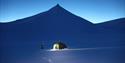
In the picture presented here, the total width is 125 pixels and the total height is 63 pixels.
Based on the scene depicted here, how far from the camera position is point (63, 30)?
14.2 meters

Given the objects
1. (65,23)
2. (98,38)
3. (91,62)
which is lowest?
(91,62)

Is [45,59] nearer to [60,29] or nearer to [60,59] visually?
[60,59]

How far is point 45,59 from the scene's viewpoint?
20.0ft

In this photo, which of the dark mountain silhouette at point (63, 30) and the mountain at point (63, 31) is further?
the dark mountain silhouette at point (63, 30)

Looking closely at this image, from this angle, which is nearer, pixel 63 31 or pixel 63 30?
pixel 63 31

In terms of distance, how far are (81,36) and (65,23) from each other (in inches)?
77.0

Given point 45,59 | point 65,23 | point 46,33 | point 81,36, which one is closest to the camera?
point 45,59

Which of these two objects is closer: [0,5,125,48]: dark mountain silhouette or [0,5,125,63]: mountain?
[0,5,125,63]: mountain

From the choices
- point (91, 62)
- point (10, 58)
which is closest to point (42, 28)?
point (10, 58)

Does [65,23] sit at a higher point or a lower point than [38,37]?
higher

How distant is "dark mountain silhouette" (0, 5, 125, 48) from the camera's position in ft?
36.9

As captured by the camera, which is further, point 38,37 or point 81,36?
point 81,36

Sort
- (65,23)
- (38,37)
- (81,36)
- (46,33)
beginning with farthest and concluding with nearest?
(65,23), (81,36), (46,33), (38,37)

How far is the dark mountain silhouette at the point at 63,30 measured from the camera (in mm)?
11241
